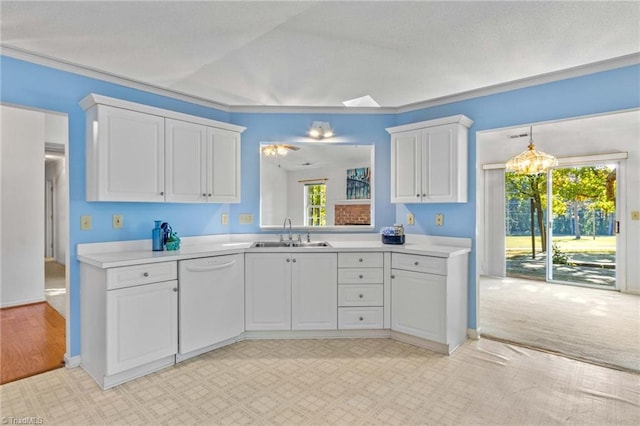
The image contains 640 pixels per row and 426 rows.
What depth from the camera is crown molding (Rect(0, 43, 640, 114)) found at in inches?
99.3

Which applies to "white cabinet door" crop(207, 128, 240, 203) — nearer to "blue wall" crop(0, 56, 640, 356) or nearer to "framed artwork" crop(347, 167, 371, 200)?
"blue wall" crop(0, 56, 640, 356)

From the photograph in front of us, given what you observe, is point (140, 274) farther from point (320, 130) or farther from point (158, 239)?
point (320, 130)

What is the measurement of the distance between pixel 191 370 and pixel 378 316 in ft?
5.44

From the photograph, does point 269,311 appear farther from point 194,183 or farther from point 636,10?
point 636,10

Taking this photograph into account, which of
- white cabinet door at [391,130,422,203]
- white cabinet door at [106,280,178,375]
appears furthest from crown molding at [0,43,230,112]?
white cabinet door at [391,130,422,203]

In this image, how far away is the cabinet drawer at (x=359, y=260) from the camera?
10.5 ft

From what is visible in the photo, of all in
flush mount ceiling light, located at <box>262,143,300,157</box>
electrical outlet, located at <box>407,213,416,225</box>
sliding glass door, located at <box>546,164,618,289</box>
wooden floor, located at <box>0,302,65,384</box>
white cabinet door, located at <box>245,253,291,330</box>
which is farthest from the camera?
sliding glass door, located at <box>546,164,618,289</box>

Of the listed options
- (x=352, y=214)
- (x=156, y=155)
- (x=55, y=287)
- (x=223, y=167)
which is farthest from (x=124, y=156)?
(x=55, y=287)

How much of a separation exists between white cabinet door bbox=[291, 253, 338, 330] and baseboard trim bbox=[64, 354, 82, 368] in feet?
5.64

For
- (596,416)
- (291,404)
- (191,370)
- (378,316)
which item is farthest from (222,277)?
(596,416)

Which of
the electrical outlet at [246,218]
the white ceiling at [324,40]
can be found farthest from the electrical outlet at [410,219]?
the electrical outlet at [246,218]

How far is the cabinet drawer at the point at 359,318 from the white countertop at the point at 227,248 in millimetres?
574

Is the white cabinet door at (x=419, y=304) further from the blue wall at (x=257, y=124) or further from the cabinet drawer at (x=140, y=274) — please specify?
the cabinet drawer at (x=140, y=274)

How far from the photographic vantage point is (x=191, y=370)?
2.61m
